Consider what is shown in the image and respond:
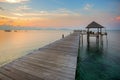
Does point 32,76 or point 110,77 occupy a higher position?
point 32,76

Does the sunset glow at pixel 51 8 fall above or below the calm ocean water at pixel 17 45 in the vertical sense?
above

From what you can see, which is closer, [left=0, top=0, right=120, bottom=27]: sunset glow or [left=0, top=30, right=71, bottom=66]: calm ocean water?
[left=0, top=30, right=71, bottom=66]: calm ocean water

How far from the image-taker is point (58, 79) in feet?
12.1

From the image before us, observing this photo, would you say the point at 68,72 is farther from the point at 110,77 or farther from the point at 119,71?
the point at 119,71

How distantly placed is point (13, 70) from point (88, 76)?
194 inches

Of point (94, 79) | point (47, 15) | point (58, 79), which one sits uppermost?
point (47, 15)

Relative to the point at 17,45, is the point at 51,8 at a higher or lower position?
higher

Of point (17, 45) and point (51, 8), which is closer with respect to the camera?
point (17, 45)

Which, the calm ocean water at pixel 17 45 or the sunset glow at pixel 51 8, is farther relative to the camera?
the sunset glow at pixel 51 8

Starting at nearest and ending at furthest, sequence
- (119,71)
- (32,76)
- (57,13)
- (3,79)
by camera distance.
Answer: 1. (3,79)
2. (32,76)
3. (119,71)
4. (57,13)

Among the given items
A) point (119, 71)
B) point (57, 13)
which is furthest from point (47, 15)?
point (119, 71)

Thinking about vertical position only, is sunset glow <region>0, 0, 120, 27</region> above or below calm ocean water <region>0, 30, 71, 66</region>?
above

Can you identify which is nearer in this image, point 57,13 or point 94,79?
point 94,79

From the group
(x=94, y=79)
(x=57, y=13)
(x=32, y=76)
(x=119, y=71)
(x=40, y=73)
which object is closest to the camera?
(x=32, y=76)
